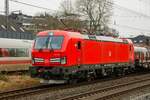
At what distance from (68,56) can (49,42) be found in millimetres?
1370

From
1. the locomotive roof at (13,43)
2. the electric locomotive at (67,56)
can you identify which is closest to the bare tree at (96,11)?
the locomotive roof at (13,43)

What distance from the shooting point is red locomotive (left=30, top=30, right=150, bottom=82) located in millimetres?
20625

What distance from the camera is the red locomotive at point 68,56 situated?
2062 cm

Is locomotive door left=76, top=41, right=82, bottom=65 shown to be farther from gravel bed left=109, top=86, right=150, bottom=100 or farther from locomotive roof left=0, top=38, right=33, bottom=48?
locomotive roof left=0, top=38, right=33, bottom=48

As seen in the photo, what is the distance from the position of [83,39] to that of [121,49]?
21.6ft

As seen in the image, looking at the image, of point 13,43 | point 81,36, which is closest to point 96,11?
point 13,43

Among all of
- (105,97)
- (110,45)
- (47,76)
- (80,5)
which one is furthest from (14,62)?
(80,5)

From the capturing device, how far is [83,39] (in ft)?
73.9

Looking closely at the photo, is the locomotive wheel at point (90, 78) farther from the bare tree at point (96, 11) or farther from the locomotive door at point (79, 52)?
the bare tree at point (96, 11)

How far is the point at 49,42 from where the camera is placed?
21391 mm

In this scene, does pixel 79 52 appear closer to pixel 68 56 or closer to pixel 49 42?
pixel 68 56

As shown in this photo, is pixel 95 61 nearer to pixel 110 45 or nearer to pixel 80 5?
pixel 110 45

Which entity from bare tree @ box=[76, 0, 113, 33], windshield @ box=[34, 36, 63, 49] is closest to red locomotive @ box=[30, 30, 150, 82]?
windshield @ box=[34, 36, 63, 49]

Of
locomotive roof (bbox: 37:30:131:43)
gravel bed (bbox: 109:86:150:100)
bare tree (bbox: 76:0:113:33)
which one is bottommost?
gravel bed (bbox: 109:86:150:100)
